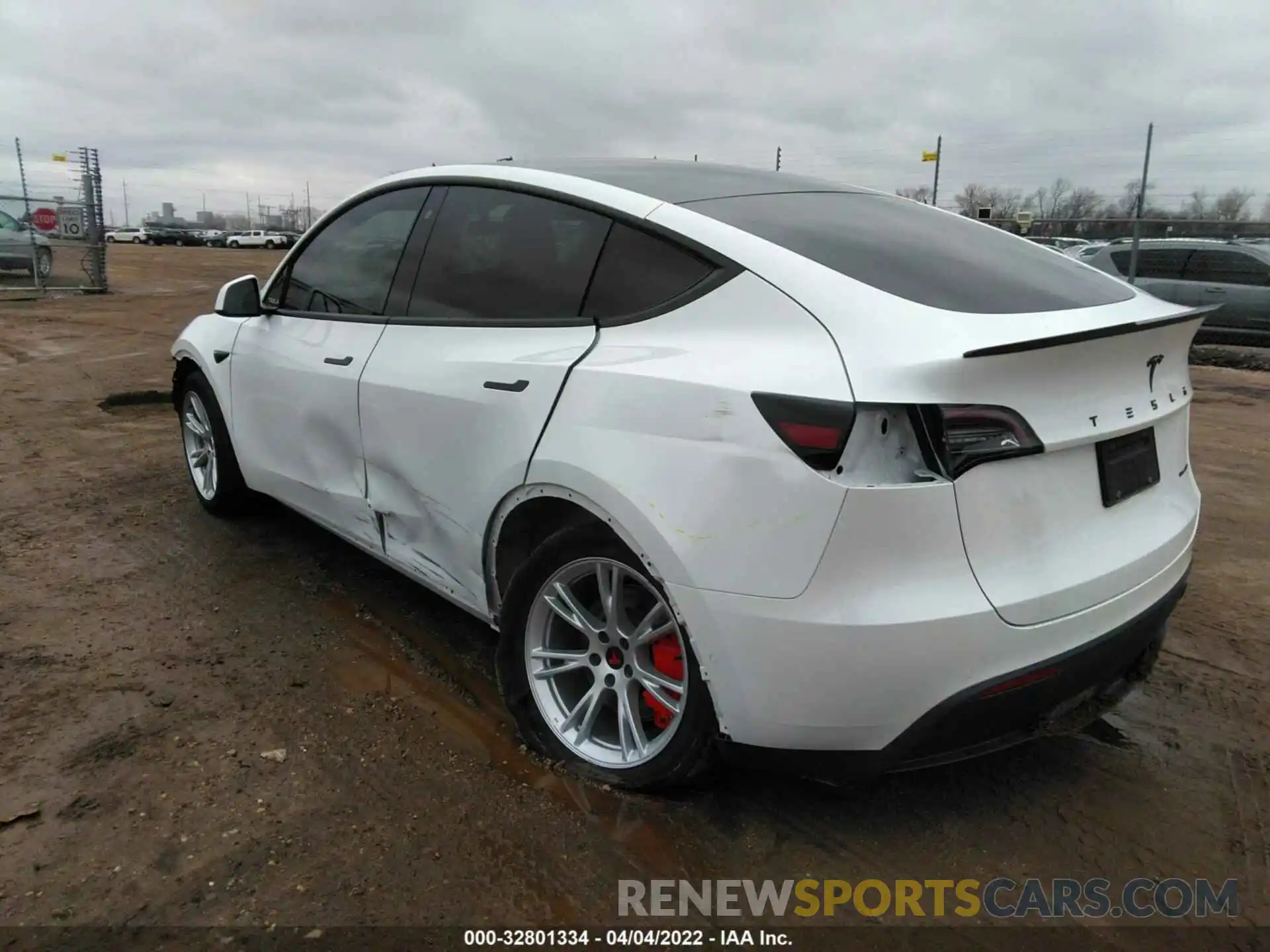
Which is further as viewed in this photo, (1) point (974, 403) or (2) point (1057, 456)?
(2) point (1057, 456)

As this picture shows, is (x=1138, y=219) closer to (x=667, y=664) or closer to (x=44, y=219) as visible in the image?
(x=667, y=664)

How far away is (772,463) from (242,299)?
290 centimetres

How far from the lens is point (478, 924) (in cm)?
214

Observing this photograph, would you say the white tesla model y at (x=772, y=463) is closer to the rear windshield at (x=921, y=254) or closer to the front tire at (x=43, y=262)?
the rear windshield at (x=921, y=254)

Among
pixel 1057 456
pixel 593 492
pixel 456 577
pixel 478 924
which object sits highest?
pixel 1057 456

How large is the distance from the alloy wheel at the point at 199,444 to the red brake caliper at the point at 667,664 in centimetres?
310

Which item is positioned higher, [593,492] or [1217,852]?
[593,492]

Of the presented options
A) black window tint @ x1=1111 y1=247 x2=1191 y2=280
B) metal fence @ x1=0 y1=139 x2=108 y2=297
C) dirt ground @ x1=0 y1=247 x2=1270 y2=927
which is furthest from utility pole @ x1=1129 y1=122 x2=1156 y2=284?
metal fence @ x1=0 y1=139 x2=108 y2=297

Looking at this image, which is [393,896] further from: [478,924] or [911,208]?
[911,208]

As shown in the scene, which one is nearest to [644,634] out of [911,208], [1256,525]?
[911,208]

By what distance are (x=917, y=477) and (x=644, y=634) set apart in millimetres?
834

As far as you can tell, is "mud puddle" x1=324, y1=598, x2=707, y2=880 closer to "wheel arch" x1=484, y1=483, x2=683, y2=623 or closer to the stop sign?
"wheel arch" x1=484, y1=483, x2=683, y2=623

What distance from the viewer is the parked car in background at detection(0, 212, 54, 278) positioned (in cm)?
1731

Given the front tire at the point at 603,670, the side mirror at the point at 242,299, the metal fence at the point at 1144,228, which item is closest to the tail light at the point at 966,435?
the front tire at the point at 603,670
